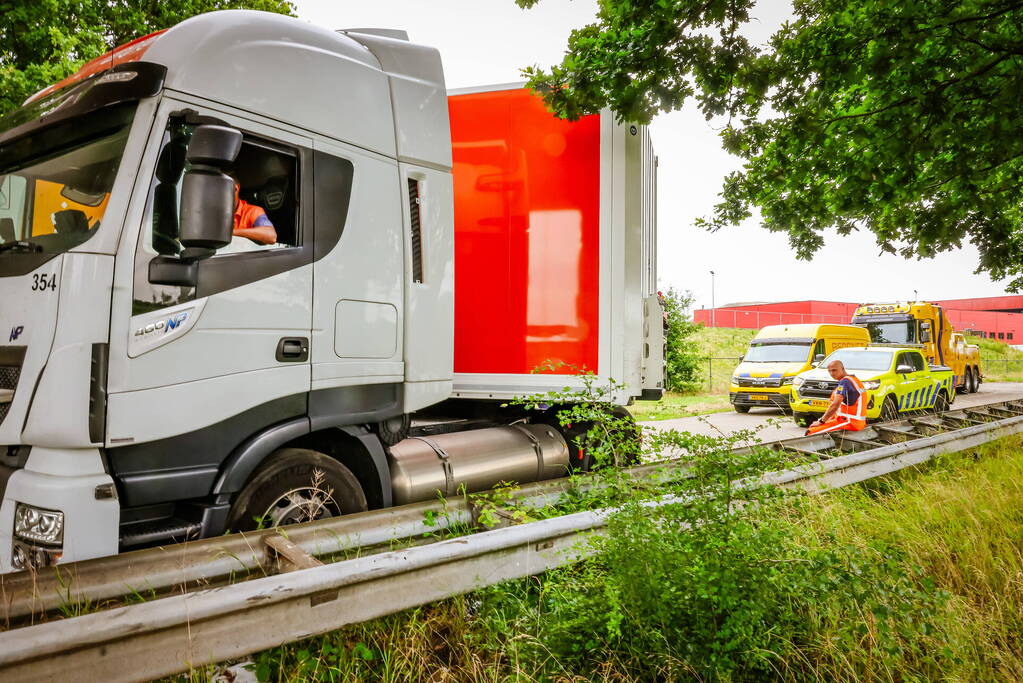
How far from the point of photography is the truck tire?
1242 cm

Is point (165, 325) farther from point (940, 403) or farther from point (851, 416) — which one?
point (940, 403)

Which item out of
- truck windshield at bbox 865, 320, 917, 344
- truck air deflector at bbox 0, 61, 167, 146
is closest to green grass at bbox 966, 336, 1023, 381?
truck windshield at bbox 865, 320, 917, 344

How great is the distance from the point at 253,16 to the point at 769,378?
15.3 meters

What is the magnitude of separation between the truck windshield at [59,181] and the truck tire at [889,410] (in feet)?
43.2

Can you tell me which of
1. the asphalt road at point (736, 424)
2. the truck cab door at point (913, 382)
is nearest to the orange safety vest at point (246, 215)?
the asphalt road at point (736, 424)

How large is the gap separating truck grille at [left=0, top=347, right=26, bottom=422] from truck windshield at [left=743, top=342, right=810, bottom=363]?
16.9m

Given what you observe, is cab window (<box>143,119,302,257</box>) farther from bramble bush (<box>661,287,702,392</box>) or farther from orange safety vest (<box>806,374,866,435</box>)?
bramble bush (<box>661,287,702,392</box>)

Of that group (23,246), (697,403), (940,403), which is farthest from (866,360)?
(23,246)

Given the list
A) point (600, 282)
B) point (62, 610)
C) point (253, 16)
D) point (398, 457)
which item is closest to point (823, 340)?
point (600, 282)

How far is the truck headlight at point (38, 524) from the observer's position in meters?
2.68

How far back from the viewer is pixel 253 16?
11.7 ft

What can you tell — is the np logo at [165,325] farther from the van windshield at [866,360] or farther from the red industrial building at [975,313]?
the red industrial building at [975,313]

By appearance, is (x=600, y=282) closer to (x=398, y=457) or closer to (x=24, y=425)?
(x=398, y=457)

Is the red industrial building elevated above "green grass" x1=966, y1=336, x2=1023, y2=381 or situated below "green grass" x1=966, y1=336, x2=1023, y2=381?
above
